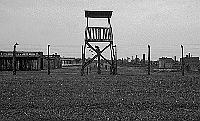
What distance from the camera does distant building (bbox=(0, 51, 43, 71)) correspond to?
136 ft

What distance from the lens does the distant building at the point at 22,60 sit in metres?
41.5

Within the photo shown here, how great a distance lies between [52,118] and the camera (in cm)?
634

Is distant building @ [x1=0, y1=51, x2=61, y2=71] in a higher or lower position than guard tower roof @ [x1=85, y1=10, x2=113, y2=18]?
lower

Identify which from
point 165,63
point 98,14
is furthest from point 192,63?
point 98,14

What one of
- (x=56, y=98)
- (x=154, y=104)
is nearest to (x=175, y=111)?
(x=154, y=104)

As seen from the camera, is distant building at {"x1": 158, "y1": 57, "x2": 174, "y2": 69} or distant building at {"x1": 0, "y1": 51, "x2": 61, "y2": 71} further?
distant building at {"x1": 158, "y1": 57, "x2": 174, "y2": 69}

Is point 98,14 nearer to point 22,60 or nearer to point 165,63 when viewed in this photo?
point 22,60

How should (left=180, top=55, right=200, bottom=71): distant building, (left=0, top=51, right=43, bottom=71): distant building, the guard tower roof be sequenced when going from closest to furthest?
the guard tower roof → (left=180, top=55, right=200, bottom=71): distant building → (left=0, top=51, right=43, bottom=71): distant building

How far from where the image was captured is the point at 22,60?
143 feet

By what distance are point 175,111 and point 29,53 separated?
3743cm

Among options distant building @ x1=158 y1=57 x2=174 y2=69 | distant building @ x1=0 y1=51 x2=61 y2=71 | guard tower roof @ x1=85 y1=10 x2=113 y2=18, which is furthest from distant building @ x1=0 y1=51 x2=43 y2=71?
distant building @ x1=158 y1=57 x2=174 y2=69

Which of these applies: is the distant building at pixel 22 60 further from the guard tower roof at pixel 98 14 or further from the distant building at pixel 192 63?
the distant building at pixel 192 63

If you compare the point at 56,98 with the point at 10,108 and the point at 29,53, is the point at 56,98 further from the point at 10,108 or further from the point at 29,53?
the point at 29,53

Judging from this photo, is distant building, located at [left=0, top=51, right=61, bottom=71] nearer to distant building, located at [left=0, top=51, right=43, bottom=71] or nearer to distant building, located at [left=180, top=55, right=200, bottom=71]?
distant building, located at [left=0, top=51, right=43, bottom=71]
